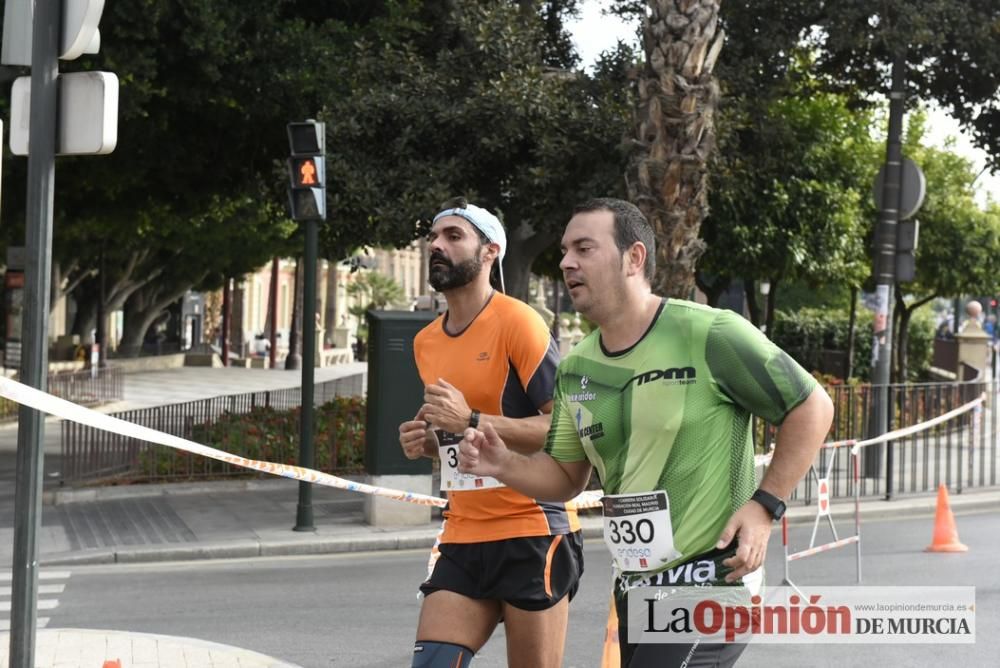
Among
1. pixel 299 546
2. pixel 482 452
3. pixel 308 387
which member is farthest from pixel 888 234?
pixel 482 452

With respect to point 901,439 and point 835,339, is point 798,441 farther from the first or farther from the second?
point 835,339

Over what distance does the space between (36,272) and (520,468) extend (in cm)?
256

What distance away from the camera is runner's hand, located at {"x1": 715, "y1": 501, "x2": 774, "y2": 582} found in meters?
3.39

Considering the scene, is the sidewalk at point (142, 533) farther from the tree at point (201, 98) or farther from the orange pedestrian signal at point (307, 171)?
the tree at point (201, 98)

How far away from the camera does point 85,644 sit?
716 centimetres

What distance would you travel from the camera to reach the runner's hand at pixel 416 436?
4.46 m

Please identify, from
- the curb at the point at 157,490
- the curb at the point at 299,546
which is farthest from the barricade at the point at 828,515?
the curb at the point at 157,490

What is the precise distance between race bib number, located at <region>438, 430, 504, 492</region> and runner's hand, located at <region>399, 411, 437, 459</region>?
0.23 feet

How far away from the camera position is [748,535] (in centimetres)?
339

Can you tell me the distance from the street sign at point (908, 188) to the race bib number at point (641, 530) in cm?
1284

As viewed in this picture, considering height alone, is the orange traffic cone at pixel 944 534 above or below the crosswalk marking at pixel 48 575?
above

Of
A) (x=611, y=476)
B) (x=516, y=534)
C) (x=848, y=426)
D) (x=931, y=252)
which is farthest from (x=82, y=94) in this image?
(x=931, y=252)

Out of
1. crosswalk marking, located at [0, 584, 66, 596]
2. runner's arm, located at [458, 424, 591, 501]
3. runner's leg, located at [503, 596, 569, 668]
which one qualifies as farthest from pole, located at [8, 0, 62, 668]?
crosswalk marking, located at [0, 584, 66, 596]

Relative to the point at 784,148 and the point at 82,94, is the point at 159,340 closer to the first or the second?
the point at 784,148
